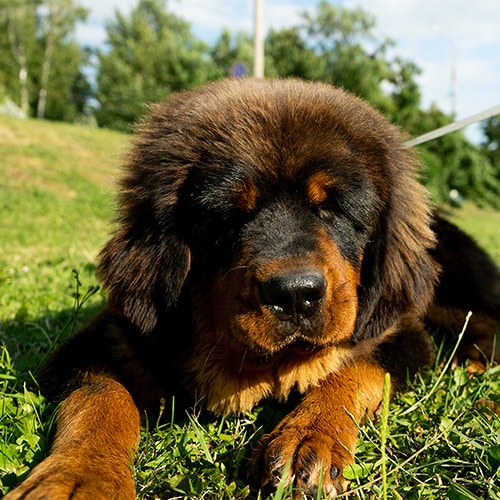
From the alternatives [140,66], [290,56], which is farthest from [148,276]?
[140,66]

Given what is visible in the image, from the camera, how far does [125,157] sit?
3.24 metres

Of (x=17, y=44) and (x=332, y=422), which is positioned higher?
(x=17, y=44)

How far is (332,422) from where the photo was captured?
7.70ft

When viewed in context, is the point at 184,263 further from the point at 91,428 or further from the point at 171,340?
the point at 91,428

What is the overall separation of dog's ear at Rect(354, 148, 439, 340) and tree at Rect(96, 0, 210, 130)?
3595cm

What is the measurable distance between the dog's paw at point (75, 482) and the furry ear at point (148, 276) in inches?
31.2

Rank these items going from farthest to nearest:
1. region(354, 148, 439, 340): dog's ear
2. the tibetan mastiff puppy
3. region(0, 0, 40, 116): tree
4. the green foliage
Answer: region(0, 0, 40, 116): tree → region(354, 148, 439, 340): dog's ear → the tibetan mastiff puppy → the green foliage

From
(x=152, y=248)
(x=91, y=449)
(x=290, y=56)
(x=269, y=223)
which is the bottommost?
(x=91, y=449)

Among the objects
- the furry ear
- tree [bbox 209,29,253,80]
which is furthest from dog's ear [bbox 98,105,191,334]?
tree [bbox 209,29,253,80]

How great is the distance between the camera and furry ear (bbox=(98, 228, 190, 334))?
268cm

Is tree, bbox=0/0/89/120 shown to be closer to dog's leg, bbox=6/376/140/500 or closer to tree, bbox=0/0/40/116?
tree, bbox=0/0/40/116

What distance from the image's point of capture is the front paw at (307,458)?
202 centimetres

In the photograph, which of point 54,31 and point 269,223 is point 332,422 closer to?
point 269,223

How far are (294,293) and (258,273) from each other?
0.18 m
